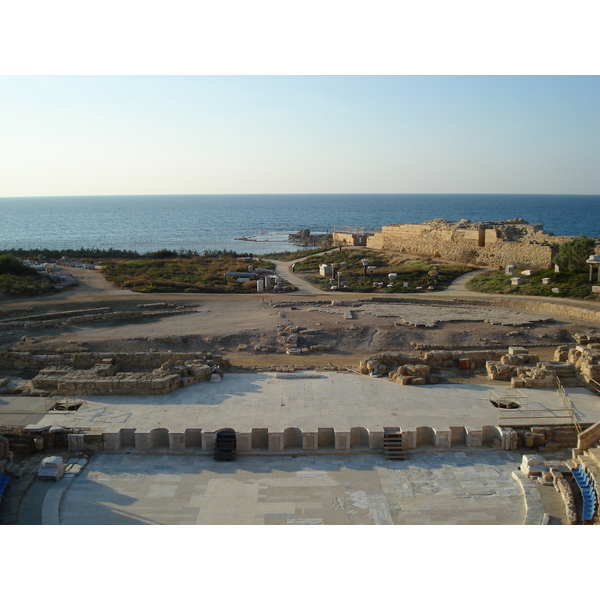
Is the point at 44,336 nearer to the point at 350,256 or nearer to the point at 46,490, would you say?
the point at 46,490

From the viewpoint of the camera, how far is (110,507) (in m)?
11.6

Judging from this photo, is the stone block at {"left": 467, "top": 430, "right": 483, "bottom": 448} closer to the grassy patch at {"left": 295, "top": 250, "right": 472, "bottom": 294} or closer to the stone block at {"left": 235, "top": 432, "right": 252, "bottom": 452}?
the stone block at {"left": 235, "top": 432, "right": 252, "bottom": 452}

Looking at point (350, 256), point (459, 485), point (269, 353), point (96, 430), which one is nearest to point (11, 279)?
point (269, 353)

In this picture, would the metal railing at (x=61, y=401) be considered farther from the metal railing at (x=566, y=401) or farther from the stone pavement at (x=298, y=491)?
the metal railing at (x=566, y=401)

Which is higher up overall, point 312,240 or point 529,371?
point 312,240

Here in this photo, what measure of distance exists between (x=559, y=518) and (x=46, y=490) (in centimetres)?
1134

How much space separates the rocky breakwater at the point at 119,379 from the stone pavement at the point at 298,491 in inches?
137

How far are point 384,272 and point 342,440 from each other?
1125 inches

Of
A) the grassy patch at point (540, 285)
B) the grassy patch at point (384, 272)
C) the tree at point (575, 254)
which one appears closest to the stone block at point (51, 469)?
the grassy patch at point (384, 272)

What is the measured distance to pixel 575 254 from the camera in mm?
35438

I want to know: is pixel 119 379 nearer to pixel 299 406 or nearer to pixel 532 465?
pixel 299 406

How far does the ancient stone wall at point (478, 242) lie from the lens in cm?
4000

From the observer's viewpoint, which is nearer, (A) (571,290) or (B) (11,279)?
(A) (571,290)

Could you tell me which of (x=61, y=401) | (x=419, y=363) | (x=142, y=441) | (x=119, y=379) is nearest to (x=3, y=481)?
(x=142, y=441)
